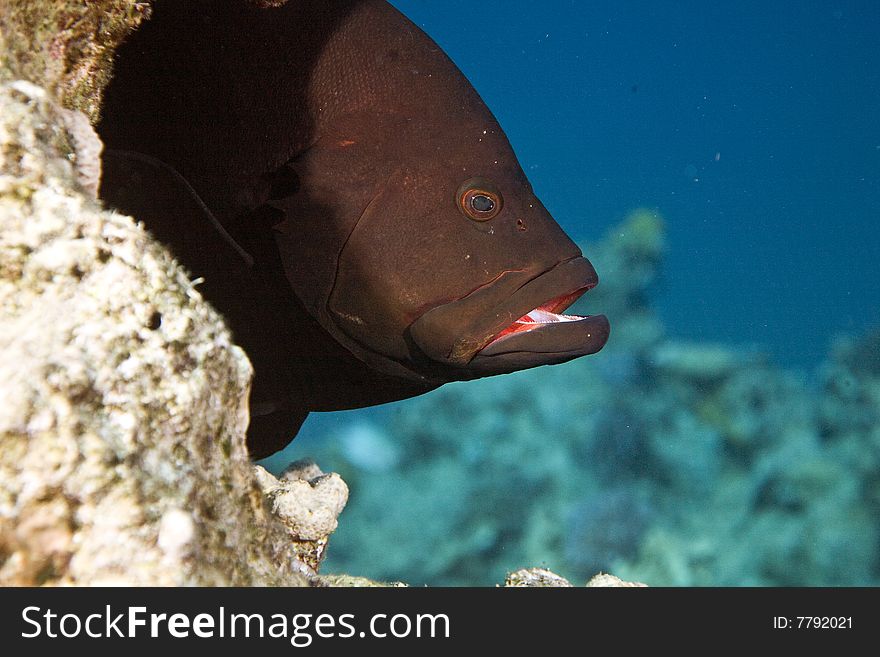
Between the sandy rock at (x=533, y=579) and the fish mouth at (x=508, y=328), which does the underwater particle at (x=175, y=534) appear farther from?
the sandy rock at (x=533, y=579)

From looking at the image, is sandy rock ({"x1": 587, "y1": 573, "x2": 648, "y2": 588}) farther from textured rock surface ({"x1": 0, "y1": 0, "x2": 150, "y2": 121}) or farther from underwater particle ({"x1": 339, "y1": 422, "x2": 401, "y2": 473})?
underwater particle ({"x1": 339, "y1": 422, "x2": 401, "y2": 473})

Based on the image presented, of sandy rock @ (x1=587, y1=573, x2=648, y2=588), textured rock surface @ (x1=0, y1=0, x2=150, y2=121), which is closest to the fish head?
textured rock surface @ (x1=0, y1=0, x2=150, y2=121)

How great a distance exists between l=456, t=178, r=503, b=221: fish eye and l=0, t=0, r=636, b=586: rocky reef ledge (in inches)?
48.1

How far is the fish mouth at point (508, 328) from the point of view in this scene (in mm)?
2318

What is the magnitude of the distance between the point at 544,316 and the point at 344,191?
3.07ft

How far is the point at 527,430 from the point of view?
1043 cm

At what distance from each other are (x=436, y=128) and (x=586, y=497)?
26.3ft

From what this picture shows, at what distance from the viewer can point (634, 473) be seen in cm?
1024

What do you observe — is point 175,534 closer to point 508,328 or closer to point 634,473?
point 508,328

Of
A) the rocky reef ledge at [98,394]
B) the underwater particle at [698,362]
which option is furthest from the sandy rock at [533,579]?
the underwater particle at [698,362]

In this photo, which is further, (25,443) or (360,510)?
(360,510)

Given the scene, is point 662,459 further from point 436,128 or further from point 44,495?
point 44,495

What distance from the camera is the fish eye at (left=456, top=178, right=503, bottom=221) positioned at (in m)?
2.44
